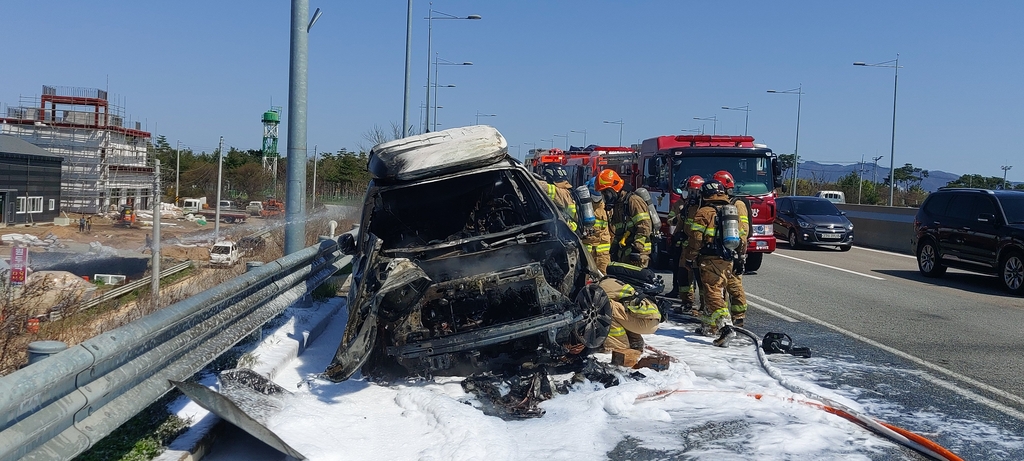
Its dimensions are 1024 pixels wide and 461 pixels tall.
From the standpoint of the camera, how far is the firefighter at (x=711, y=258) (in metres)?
8.45

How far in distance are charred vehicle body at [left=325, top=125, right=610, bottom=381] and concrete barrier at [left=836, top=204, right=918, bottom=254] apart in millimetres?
18987

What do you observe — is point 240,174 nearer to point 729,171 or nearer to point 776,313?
point 729,171

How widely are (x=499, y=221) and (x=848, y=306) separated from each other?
18.4ft

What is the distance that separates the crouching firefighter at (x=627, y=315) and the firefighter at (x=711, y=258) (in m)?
1.55

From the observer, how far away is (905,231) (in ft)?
76.7

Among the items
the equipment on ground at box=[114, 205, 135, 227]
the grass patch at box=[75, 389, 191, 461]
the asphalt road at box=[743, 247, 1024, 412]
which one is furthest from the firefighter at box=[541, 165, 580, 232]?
the equipment on ground at box=[114, 205, 135, 227]

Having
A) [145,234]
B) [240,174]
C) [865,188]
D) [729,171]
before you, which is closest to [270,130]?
[240,174]

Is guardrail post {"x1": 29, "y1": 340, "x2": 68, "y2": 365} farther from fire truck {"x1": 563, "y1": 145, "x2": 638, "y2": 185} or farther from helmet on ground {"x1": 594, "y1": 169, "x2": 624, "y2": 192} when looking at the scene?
fire truck {"x1": 563, "y1": 145, "x2": 638, "y2": 185}

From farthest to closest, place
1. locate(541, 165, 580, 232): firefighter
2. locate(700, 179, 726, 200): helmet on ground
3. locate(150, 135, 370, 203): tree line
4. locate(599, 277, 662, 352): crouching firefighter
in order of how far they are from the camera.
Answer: locate(150, 135, 370, 203): tree line
locate(541, 165, 580, 232): firefighter
locate(700, 179, 726, 200): helmet on ground
locate(599, 277, 662, 352): crouching firefighter

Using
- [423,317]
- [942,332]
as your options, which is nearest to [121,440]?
[423,317]

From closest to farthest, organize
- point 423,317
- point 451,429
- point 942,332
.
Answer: point 451,429 < point 423,317 < point 942,332

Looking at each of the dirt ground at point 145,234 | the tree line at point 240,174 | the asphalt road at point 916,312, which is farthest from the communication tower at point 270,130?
the asphalt road at point 916,312

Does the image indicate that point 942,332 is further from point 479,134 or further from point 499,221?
point 479,134

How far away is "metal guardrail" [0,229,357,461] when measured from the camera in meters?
3.01
